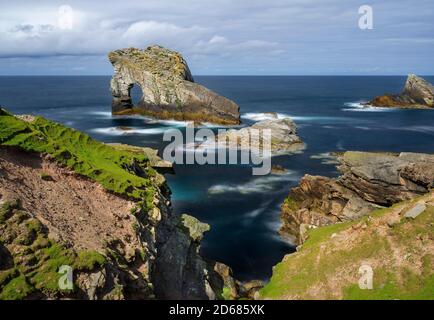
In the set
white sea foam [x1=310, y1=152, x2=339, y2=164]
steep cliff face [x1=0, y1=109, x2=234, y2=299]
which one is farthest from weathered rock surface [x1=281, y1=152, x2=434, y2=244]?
white sea foam [x1=310, y1=152, x2=339, y2=164]

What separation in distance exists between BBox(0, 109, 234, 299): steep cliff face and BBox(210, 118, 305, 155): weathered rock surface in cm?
5416

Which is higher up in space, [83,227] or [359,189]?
[83,227]

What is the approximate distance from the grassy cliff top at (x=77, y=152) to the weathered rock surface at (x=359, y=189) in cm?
2113

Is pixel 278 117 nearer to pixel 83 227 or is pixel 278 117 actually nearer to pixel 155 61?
pixel 155 61

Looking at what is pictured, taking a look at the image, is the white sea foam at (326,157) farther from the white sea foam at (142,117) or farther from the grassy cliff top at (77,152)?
the grassy cliff top at (77,152)

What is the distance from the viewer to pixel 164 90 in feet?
403

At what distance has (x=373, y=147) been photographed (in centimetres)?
9081

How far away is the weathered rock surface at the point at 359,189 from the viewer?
→ 41438 millimetres

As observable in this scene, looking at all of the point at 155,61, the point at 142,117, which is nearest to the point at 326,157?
the point at 142,117

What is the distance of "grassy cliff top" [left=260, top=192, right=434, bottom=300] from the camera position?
92.2 ft

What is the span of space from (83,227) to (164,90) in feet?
342

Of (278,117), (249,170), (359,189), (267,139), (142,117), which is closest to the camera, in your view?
(359,189)

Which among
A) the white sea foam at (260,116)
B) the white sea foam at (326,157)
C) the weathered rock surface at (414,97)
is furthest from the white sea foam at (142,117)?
the weathered rock surface at (414,97)

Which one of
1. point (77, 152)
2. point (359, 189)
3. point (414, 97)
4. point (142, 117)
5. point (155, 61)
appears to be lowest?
point (359, 189)
